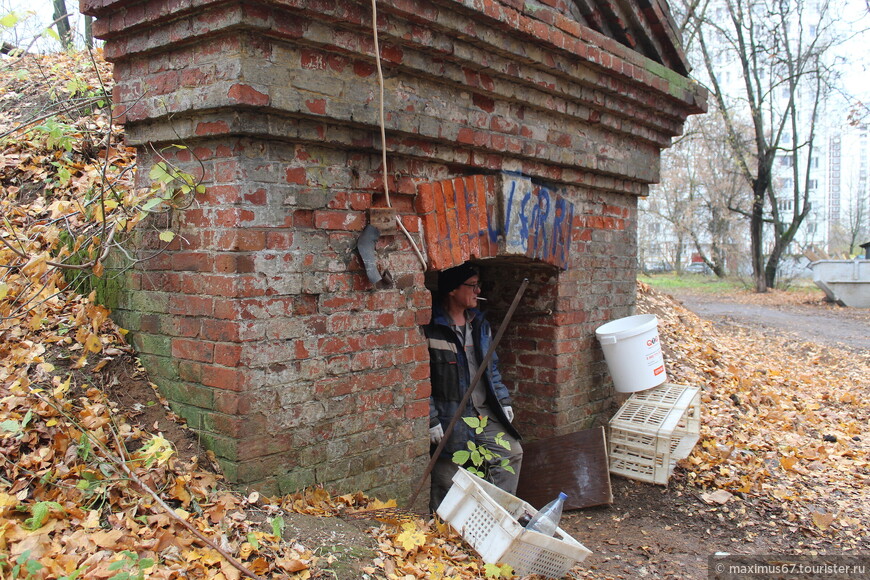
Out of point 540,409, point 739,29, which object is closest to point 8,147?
point 540,409

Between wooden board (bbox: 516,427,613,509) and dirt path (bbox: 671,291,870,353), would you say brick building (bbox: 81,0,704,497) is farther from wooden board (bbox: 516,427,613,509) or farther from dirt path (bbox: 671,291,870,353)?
dirt path (bbox: 671,291,870,353)

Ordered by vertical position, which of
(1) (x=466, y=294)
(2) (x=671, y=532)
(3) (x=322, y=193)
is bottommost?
(2) (x=671, y=532)

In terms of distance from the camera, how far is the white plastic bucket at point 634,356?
5.24 m

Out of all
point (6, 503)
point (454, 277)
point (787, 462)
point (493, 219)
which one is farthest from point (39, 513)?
point (787, 462)

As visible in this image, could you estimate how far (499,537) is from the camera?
351 cm

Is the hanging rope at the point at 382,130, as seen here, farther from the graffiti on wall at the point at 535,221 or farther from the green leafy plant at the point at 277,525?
Answer: the green leafy plant at the point at 277,525

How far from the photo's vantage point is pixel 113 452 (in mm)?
3115

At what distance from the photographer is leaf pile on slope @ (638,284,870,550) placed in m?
5.23

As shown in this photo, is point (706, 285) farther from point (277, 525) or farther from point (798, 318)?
point (277, 525)

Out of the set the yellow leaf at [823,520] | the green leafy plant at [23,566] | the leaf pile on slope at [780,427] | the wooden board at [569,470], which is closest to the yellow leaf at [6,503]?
the green leafy plant at [23,566]

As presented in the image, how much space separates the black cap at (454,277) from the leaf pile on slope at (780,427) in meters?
2.53

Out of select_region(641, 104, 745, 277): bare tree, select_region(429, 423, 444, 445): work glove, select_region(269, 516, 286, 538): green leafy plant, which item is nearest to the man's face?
select_region(429, 423, 444, 445): work glove

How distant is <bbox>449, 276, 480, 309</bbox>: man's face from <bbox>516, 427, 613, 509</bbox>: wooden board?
1.25 meters

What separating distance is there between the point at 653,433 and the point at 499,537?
6.89 ft
